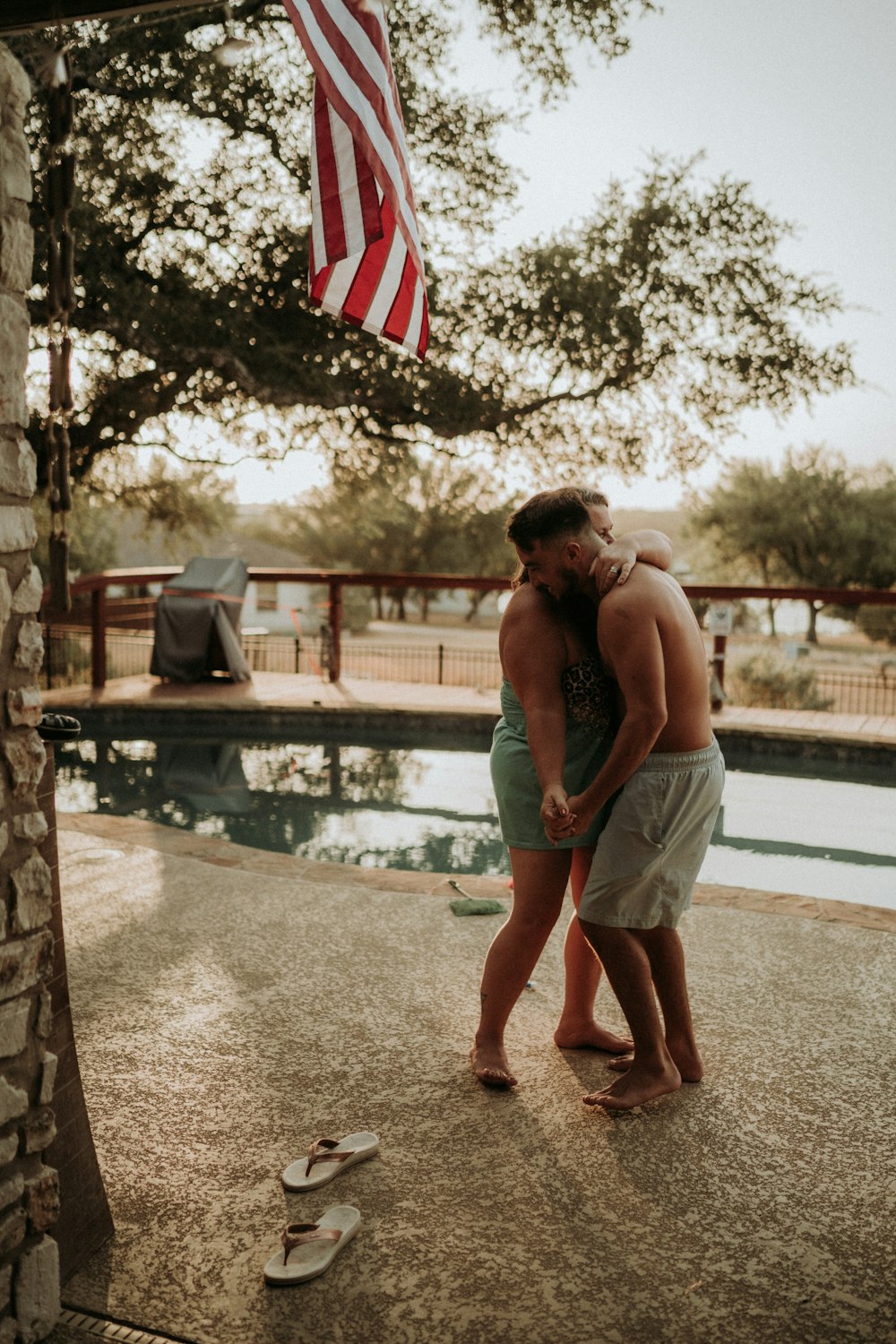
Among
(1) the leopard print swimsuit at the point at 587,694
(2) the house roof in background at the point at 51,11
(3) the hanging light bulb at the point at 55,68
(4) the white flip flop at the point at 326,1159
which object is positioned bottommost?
(4) the white flip flop at the point at 326,1159

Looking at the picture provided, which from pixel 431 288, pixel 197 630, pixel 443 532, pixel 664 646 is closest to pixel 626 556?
pixel 664 646

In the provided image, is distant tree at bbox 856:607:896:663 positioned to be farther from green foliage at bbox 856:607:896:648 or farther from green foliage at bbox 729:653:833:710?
green foliage at bbox 729:653:833:710

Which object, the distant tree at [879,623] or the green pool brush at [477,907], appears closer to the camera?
the green pool brush at [477,907]

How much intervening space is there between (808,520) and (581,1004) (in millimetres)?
32731

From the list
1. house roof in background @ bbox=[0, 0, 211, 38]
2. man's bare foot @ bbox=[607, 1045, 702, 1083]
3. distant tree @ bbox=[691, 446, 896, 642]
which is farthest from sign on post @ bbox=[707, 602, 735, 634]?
distant tree @ bbox=[691, 446, 896, 642]

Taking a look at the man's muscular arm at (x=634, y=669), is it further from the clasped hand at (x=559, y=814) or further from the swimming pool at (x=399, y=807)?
the swimming pool at (x=399, y=807)

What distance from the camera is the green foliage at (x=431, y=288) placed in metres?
9.88

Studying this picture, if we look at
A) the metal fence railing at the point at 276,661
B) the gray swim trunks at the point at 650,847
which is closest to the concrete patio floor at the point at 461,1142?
the gray swim trunks at the point at 650,847

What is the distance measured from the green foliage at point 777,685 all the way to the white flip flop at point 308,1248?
12441 millimetres

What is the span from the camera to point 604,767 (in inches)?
99.8

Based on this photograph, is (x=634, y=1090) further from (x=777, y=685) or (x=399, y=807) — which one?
(x=777, y=685)

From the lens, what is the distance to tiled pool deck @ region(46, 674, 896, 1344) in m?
1.94

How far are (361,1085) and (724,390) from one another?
1122cm

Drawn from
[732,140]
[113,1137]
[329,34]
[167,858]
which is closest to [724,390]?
[732,140]
